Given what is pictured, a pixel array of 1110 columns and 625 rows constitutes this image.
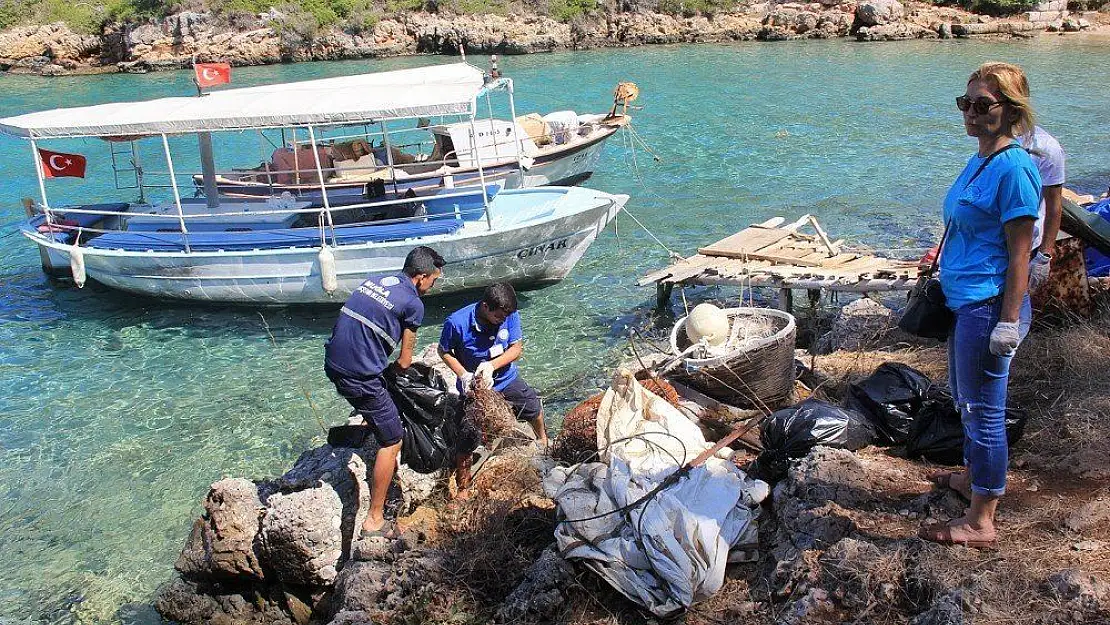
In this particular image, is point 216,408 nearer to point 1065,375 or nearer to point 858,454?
point 858,454

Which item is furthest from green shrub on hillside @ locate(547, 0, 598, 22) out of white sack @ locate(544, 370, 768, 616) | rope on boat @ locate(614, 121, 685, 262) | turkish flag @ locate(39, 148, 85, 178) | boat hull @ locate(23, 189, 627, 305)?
white sack @ locate(544, 370, 768, 616)

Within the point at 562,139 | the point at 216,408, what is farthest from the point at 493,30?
the point at 216,408

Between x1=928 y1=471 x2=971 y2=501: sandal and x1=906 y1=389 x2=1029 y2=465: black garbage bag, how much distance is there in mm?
414

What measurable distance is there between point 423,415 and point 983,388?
3.38m

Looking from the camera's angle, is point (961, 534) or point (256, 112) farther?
point (256, 112)

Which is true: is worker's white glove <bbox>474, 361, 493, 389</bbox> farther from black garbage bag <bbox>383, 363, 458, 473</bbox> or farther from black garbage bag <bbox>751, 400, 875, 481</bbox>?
black garbage bag <bbox>751, 400, 875, 481</bbox>

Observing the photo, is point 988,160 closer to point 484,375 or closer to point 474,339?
point 484,375

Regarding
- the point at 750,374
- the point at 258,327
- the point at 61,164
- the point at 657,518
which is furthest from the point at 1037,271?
the point at 61,164

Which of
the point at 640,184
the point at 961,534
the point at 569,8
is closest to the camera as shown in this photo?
the point at 961,534

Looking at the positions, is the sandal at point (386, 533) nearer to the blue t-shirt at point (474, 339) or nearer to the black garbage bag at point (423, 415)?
the black garbage bag at point (423, 415)

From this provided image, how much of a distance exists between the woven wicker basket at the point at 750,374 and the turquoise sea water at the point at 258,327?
8.20 feet

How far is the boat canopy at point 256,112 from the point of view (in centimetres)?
1005

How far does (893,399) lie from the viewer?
530 cm

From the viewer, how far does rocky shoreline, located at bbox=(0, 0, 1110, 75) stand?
37.4 meters
